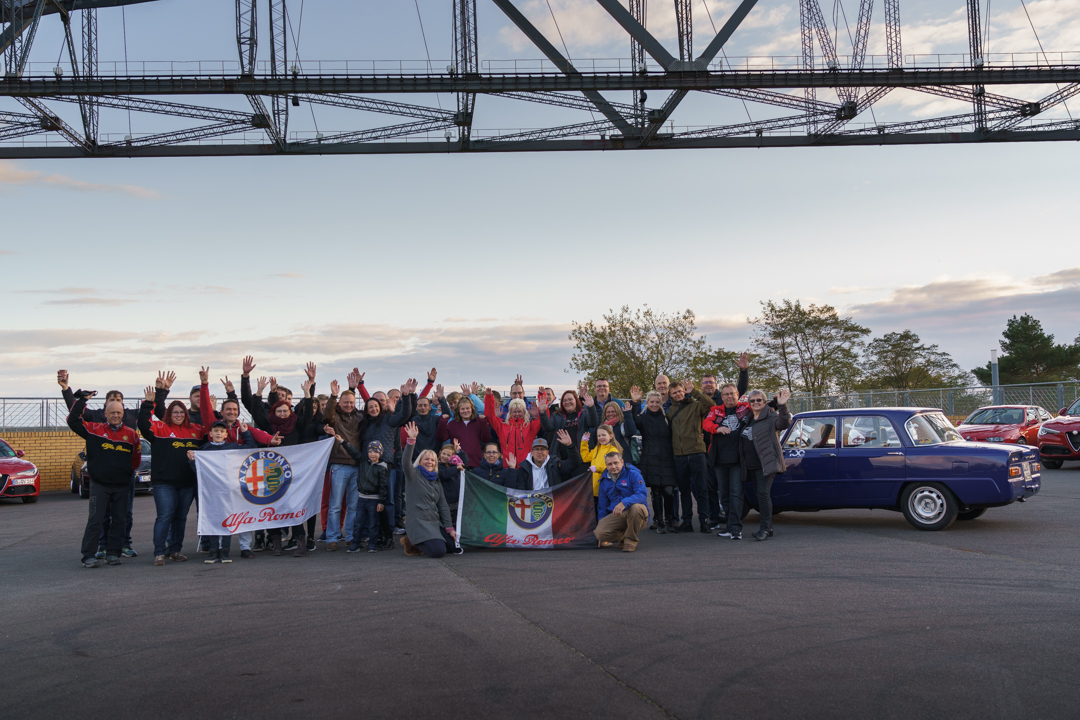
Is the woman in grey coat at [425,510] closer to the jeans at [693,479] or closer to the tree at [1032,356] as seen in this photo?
the jeans at [693,479]

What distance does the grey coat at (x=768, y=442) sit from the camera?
10742 mm

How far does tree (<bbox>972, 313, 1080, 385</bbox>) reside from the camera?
70.1 metres

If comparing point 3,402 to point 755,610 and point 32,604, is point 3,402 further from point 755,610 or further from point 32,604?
point 755,610

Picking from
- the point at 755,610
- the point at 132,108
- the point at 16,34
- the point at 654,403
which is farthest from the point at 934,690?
the point at 16,34

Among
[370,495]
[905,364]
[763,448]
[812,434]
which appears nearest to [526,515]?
[370,495]

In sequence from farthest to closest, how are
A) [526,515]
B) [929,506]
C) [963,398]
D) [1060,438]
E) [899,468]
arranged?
[963,398] < [1060,438] < [899,468] < [929,506] < [526,515]

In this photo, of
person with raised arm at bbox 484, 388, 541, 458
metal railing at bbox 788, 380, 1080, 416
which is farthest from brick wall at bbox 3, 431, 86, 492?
Answer: metal railing at bbox 788, 380, 1080, 416

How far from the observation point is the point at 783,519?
12961 millimetres

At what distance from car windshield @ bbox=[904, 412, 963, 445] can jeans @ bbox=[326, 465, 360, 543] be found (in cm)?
751

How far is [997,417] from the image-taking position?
23875mm

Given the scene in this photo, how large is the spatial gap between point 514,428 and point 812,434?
4.30m

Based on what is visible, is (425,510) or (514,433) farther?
(514,433)

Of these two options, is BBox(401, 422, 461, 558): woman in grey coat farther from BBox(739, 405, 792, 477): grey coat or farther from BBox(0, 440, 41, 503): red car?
BBox(0, 440, 41, 503): red car

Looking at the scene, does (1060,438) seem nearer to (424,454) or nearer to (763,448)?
(763,448)
